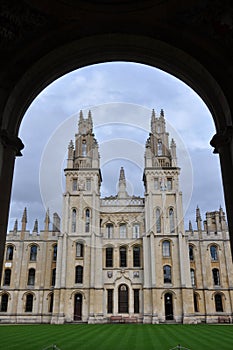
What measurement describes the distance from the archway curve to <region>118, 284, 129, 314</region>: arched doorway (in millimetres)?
34352

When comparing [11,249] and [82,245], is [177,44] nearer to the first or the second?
[82,245]

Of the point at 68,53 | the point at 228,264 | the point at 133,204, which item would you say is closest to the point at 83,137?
the point at 133,204

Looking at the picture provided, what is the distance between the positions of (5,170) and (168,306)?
3550 centimetres

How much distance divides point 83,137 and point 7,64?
137 feet

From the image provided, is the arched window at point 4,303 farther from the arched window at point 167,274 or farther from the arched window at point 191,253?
the arched window at point 191,253

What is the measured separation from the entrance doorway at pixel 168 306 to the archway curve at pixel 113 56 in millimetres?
34233

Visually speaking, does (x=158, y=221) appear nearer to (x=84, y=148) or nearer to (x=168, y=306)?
(x=168, y=306)

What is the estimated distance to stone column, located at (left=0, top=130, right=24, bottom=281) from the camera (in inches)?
335

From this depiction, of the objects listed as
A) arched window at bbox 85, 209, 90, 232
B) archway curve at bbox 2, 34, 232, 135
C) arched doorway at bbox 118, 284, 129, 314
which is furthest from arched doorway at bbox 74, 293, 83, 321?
archway curve at bbox 2, 34, 232, 135

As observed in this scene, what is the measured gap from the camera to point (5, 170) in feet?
29.1

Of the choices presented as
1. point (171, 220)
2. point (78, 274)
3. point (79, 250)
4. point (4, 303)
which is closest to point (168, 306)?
point (171, 220)

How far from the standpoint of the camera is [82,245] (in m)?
42.5

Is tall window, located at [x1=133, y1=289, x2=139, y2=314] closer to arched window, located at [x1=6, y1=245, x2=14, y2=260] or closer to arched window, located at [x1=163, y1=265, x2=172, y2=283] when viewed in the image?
arched window, located at [x1=163, y1=265, x2=172, y2=283]

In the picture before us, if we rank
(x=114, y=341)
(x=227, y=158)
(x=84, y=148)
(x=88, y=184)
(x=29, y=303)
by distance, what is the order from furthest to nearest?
(x=84, y=148)
(x=88, y=184)
(x=29, y=303)
(x=114, y=341)
(x=227, y=158)
